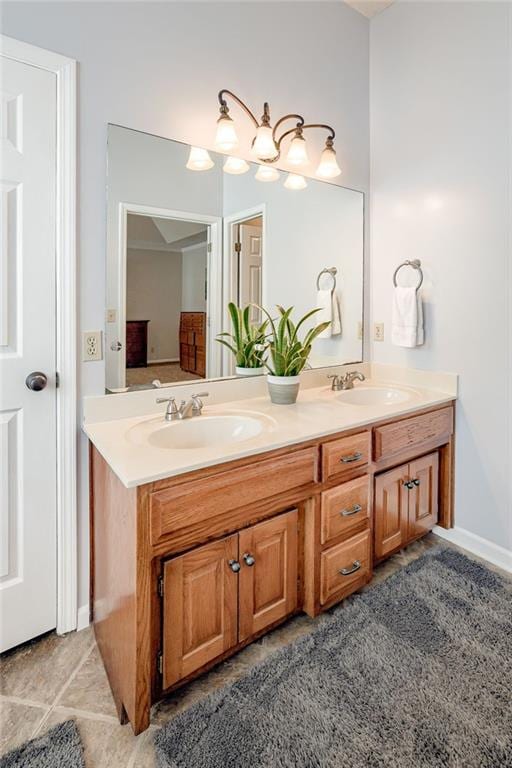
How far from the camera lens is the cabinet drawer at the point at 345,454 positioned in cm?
150

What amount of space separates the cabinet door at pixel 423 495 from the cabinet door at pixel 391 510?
1.9 inches

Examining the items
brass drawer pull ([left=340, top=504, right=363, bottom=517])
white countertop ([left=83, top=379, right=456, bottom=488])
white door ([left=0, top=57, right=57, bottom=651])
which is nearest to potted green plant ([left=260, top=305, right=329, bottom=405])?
white countertop ([left=83, top=379, right=456, bottom=488])

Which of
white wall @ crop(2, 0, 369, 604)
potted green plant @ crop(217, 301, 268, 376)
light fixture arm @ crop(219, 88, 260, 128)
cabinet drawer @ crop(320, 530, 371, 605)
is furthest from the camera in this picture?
potted green plant @ crop(217, 301, 268, 376)

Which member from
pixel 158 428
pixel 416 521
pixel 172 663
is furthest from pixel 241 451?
pixel 416 521

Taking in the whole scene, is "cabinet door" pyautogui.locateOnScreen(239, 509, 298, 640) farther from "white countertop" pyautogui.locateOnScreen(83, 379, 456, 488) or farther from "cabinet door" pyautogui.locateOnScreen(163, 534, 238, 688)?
"white countertop" pyautogui.locateOnScreen(83, 379, 456, 488)

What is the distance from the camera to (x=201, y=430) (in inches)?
63.0

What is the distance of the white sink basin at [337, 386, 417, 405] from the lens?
214 centimetres

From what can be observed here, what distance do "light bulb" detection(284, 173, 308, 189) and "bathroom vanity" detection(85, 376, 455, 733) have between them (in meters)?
1.08

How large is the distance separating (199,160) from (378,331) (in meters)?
1.34

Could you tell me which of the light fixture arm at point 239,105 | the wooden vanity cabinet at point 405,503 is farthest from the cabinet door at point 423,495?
the light fixture arm at point 239,105

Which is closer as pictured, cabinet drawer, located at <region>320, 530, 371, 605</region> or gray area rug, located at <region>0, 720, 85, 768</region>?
gray area rug, located at <region>0, 720, 85, 768</region>

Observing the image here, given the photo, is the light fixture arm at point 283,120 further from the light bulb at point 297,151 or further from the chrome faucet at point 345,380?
the chrome faucet at point 345,380

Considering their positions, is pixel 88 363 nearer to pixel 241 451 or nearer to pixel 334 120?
pixel 241 451

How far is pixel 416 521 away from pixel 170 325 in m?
1.46
